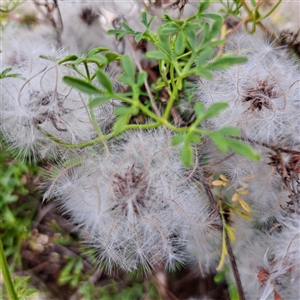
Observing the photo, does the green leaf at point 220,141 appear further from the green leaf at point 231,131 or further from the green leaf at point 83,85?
the green leaf at point 83,85

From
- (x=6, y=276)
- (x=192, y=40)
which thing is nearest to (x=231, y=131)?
(x=192, y=40)

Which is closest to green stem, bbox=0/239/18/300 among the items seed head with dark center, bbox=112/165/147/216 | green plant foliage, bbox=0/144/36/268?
seed head with dark center, bbox=112/165/147/216

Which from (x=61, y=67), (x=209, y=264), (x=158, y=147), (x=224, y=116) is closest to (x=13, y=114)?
(x=61, y=67)

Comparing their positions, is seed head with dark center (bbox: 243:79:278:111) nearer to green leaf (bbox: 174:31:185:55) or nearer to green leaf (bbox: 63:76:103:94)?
green leaf (bbox: 174:31:185:55)

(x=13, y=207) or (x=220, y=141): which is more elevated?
(x=220, y=141)

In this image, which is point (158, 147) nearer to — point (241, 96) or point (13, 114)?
point (241, 96)

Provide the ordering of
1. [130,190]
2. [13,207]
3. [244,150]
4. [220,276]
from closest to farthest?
[244,150] < [130,190] < [220,276] < [13,207]

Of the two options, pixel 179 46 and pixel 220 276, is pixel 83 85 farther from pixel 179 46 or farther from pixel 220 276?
pixel 220 276
